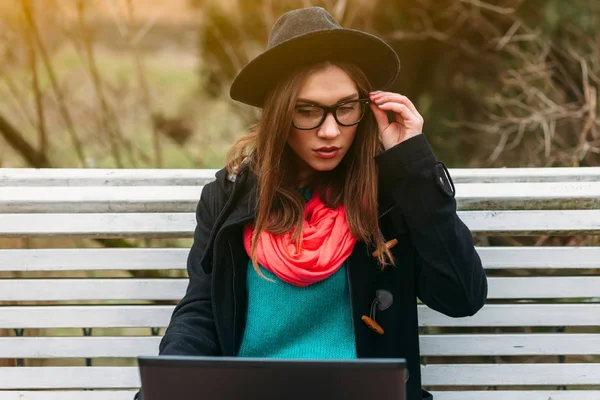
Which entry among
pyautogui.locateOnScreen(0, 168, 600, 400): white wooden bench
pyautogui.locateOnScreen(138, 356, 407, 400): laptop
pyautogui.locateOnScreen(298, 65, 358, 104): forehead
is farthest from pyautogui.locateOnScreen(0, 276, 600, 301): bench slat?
pyautogui.locateOnScreen(138, 356, 407, 400): laptop

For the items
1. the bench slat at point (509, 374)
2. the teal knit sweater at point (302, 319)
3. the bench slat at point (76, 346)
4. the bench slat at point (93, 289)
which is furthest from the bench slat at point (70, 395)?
the bench slat at point (509, 374)

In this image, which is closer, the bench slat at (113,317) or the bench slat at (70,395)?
the bench slat at (113,317)

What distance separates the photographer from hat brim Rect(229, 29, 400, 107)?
1.44 meters

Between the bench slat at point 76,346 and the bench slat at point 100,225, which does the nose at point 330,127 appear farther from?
the bench slat at point 76,346

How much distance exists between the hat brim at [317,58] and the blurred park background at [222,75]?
2193 millimetres

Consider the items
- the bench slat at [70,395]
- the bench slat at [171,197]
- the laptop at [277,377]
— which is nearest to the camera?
the laptop at [277,377]

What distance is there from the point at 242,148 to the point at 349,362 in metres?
0.87

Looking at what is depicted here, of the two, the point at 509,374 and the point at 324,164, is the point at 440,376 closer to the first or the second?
the point at 509,374

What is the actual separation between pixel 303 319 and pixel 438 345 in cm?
50

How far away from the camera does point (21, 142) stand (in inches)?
144

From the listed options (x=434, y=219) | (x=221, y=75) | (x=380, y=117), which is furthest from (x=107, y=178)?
(x=221, y=75)

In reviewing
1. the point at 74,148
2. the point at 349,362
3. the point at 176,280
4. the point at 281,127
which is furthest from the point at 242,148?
the point at 74,148

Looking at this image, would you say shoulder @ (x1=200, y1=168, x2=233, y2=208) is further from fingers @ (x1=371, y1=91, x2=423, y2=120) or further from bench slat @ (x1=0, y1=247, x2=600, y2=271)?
fingers @ (x1=371, y1=91, x2=423, y2=120)

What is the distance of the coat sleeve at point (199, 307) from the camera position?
155 centimetres
